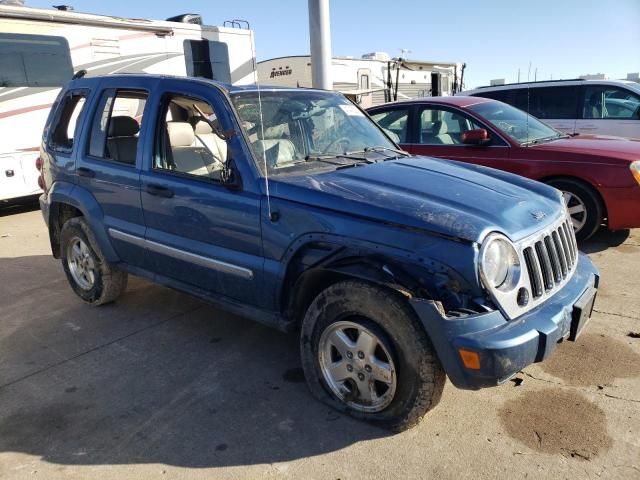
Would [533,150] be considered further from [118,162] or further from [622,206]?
[118,162]

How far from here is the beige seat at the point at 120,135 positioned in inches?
162

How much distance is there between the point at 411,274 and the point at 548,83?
7448mm

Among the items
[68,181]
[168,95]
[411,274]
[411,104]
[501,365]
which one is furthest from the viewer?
[411,104]

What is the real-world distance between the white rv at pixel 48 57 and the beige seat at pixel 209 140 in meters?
5.67

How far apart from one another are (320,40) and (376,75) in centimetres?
915

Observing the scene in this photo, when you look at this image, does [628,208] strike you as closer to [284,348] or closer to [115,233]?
[284,348]

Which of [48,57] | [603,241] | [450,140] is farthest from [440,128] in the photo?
[48,57]

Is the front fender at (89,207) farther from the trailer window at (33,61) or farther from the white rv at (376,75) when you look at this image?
the white rv at (376,75)

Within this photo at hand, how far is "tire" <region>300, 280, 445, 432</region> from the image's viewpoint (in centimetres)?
258

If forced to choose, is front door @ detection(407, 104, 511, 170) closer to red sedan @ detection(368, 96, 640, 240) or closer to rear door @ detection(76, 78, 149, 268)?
red sedan @ detection(368, 96, 640, 240)

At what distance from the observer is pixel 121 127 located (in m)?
4.17

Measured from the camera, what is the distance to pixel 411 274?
2.57 meters

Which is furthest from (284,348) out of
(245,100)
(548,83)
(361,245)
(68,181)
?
(548,83)

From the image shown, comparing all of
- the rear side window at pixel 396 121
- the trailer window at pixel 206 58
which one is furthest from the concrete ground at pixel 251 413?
the trailer window at pixel 206 58
